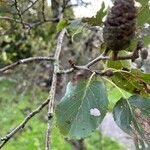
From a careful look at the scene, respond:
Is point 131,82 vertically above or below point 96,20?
below

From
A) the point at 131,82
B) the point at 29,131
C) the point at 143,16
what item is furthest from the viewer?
the point at 29,131

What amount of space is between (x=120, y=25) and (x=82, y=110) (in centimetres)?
32

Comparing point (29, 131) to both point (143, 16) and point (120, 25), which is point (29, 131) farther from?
point (120, 25)

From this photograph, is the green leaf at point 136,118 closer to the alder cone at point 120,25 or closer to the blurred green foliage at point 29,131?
the alder cone at point 120,25

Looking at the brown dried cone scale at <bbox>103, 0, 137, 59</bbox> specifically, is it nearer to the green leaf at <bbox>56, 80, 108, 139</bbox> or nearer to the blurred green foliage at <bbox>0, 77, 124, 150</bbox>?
the green leaf at <bbox>56, 80, 108, 139</bbox>

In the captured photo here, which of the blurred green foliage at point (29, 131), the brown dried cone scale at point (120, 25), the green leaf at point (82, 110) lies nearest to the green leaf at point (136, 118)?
the green leaf at point (82, 110)

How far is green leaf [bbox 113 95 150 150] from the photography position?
1378 millimetres

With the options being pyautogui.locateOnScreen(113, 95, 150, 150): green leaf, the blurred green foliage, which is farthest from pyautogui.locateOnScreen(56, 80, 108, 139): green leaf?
the blurred green foliage

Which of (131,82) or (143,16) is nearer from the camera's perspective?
(131,82)

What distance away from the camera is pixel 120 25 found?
1.18m

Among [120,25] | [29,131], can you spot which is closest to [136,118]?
[120,25]

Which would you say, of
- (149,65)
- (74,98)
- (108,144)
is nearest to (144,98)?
(74,98)

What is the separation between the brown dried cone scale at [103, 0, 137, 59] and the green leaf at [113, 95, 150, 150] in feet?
0.79

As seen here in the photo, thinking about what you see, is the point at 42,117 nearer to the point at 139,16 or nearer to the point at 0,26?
the point at 0,26
